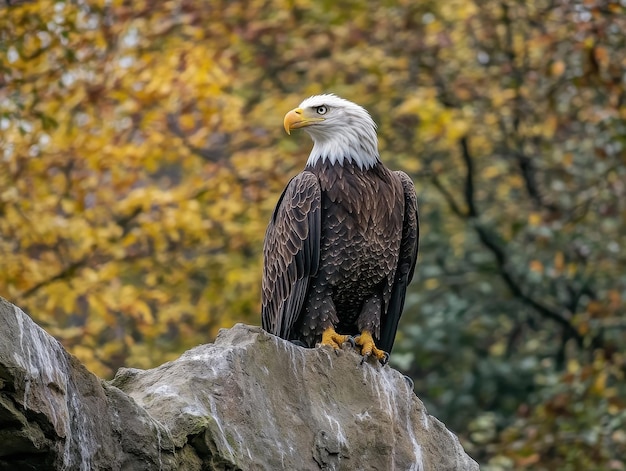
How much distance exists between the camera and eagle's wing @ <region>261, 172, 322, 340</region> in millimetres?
6188

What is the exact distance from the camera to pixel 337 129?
21.3ft

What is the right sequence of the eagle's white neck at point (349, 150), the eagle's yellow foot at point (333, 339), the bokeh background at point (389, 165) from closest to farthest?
the eagle's yellow foot at point (333, 339) → the eagle's white neck at point (349, 150) → the bokeh background at point (389, 165)

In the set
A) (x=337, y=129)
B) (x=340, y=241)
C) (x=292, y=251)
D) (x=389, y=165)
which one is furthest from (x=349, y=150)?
(x=389, y=165)

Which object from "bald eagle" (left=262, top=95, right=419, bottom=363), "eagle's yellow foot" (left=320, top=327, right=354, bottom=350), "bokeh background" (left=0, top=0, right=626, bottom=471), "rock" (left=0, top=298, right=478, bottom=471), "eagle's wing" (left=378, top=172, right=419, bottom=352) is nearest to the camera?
"rock" (left=0, top=298, right=478, bottom=471)

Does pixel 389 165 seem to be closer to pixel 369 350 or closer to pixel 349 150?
pixel 349 150

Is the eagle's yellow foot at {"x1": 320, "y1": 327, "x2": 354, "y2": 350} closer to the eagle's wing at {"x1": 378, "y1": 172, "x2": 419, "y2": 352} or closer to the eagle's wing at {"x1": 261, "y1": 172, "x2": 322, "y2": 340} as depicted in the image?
the eagle's wing at {"x1": 261, "y1": 172, "x2": 322, "y2": 340}

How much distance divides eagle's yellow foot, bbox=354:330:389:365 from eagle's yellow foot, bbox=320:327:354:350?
68mm

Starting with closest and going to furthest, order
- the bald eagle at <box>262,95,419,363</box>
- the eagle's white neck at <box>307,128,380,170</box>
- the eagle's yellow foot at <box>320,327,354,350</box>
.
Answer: the eagle's yellow foot at <box>320,327,354,350</box>
the bald eagle at <box>262,95,419,363</box>
the eagle's white neck at <box>307,128,380,170</box>

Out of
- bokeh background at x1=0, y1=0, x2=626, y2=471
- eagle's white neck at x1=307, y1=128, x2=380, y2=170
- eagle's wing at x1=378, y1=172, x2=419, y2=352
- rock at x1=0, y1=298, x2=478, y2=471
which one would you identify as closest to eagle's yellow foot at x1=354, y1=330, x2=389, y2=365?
rock at x1=0, y1=298, x2=478, y2=471

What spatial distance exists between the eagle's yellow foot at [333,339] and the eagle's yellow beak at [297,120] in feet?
3.93

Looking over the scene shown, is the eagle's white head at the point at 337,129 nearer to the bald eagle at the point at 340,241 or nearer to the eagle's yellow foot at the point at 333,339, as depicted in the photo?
the bald eagle at the point at 340,241

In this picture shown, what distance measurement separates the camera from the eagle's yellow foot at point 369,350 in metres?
5.85

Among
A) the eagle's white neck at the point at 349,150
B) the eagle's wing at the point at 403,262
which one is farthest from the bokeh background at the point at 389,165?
the eagle's white neck at the point at 349,150

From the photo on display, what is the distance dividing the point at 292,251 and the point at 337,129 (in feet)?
2.48
